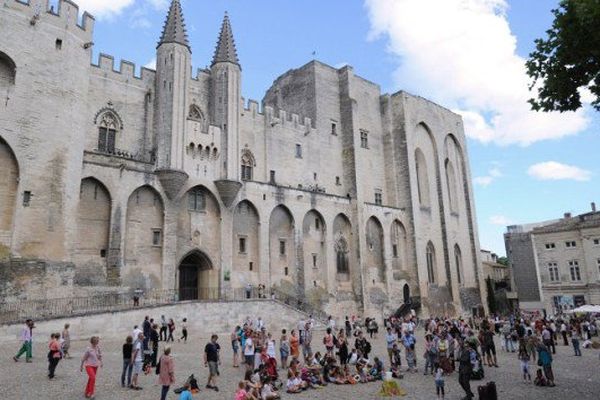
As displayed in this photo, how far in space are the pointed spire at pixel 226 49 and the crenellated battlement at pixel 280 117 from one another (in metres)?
4.01

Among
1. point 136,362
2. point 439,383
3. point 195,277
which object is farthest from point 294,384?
point 195,277

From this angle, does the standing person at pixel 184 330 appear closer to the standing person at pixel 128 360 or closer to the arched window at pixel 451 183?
the standing person at pixel 128 360

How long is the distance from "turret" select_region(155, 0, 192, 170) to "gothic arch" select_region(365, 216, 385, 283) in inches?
732

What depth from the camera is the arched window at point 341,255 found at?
122 ft

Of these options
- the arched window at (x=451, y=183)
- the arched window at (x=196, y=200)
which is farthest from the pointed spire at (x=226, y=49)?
the arched window at (x=451, y=183)

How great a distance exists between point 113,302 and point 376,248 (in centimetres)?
2299

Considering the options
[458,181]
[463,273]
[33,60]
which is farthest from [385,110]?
→ [33,60]

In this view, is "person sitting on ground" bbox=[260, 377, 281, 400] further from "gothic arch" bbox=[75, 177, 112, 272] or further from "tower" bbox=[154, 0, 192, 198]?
"tower" bbox=[154, 0, 192, 198]

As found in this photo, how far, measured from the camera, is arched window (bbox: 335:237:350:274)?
37213mm

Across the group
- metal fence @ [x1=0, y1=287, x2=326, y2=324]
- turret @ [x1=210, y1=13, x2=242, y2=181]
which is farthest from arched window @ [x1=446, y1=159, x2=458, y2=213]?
turret @ [x1=210, y1=13, x2=242, y2=181]

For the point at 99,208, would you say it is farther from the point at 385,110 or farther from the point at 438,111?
the point at 438,111

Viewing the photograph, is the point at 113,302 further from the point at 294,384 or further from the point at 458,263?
the point at 458,263

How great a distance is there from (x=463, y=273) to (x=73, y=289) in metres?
38.5

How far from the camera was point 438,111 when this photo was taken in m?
51.2
